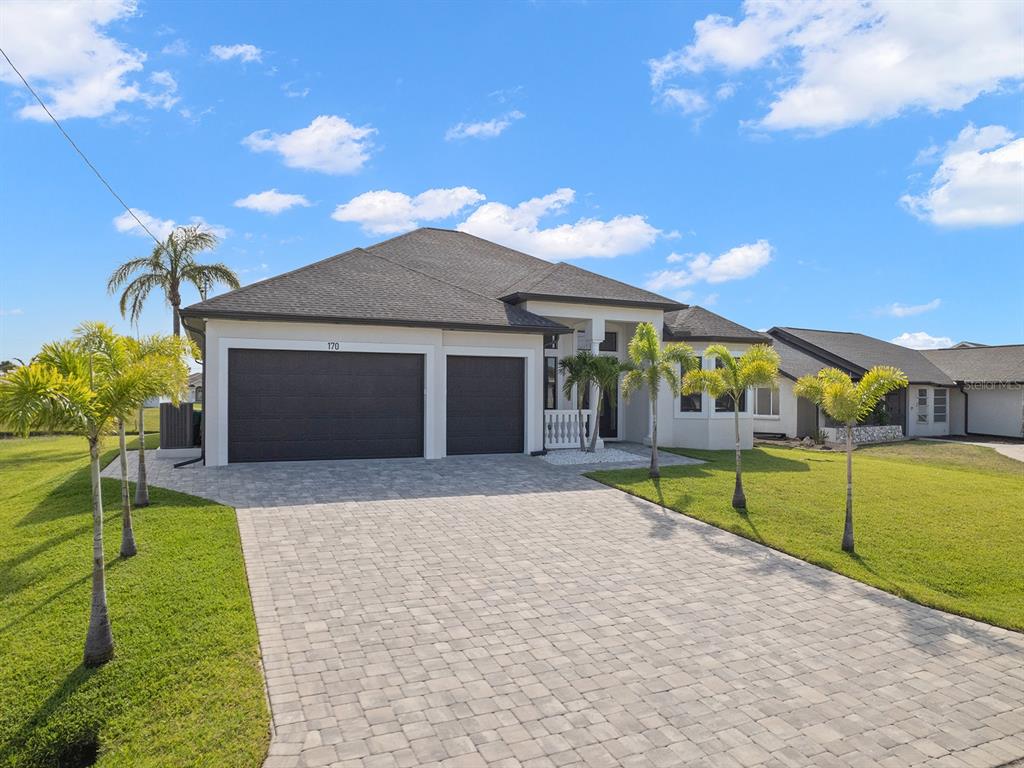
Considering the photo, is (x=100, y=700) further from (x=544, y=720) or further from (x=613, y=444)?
(x=613, y=444)

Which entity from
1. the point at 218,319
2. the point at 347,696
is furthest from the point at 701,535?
the point at 218,319

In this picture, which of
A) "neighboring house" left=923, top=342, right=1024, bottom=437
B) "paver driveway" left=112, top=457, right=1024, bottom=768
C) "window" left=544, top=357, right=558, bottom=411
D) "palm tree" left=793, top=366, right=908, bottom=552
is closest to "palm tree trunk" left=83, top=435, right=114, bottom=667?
"paver driveway" left=112, top=457, right=1024, bottom=768

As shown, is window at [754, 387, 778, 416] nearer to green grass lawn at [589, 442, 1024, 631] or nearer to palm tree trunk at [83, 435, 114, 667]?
green grass lawn at [589, 442, 1024, 631]

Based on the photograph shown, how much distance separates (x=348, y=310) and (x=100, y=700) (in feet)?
34.9

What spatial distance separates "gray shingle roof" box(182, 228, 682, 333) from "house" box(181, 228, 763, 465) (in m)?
0.05

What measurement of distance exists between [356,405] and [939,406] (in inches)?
1157

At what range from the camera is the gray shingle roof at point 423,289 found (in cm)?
1453

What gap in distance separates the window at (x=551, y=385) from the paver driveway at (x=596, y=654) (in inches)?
337

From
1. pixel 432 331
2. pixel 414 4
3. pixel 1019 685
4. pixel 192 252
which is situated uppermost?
pixel 414 4

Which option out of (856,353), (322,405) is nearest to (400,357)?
(322,405)

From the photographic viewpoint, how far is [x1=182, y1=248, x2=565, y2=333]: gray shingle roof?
14.2 m

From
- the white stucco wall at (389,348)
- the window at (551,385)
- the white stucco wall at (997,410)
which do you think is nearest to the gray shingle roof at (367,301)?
A: the white stucco wall at (389,348)

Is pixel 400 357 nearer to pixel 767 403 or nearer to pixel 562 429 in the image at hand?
pixel 562 429

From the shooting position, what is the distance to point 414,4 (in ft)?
40.3
